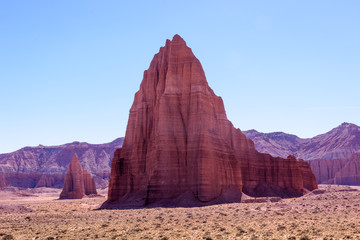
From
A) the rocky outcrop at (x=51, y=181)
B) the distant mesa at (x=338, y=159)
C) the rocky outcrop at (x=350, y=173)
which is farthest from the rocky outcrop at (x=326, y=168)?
the rocky outcrop at (x=51, y=181)

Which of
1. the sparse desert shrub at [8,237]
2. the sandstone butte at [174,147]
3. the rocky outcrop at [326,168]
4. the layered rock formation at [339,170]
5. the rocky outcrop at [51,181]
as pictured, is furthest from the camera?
the rocky outcrop at [51,181]

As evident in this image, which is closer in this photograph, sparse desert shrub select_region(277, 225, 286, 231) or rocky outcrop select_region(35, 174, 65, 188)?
sparse desert shrub select_region(277, 225, 286, 231)

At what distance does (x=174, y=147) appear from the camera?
148 ft

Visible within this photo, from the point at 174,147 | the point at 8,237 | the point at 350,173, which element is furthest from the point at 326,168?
the point at 8,237

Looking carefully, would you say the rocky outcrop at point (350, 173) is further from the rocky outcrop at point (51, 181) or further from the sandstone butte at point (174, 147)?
the rocky outcrop at point (51, 181)

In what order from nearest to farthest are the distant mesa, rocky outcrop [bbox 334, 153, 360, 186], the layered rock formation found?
rocky outcrop [bbox 334, 153, 360, 186], the layered rock formation, the distant mesa

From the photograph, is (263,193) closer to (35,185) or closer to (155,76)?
(155,76)

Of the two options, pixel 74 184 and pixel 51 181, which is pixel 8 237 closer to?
pixel 74 184

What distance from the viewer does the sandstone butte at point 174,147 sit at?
142 ft

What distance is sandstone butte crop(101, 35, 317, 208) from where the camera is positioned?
43.3 m

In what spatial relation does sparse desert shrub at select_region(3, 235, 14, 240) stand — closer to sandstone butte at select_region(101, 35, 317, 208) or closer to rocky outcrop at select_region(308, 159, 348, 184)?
sandstone butte at select_region(101, 35, 317, 208)

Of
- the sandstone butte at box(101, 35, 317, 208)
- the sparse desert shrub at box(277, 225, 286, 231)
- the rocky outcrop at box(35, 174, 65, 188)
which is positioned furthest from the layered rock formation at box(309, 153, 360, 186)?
the sparse desert shrub at box(277, 225, 286, 231)

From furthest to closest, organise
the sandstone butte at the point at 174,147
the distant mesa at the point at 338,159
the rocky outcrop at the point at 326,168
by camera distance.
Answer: the rocky outcrop at the point at 326,168 → the distant mesa at the point at 338,159 → the sandstone butte at the point at 174,147

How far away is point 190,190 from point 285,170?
109 feet
